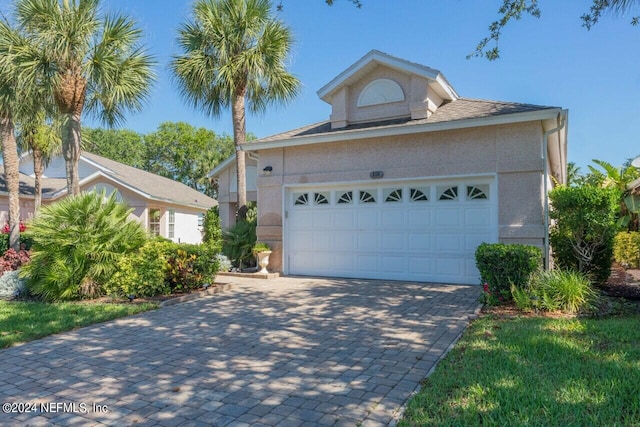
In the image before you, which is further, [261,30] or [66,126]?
[261,30]

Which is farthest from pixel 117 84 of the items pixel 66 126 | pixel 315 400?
pixel 315 400

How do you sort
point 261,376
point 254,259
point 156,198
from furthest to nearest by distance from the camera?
1. point 156,198
2. point 254,259
3. point 261,376

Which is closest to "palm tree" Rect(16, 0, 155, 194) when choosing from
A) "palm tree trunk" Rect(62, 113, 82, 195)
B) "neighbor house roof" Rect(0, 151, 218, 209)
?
"palm tree trunk" Rect(62, 113, 82, 195)

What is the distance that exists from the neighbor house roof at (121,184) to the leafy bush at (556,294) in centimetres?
1806

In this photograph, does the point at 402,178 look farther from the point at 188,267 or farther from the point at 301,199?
the point at 188,267

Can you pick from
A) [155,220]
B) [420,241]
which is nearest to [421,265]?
→ [420,241]

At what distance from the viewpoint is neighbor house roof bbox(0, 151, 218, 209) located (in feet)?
67.8

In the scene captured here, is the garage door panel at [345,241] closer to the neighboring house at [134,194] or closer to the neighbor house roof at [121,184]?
the neighboring house at [134,194]

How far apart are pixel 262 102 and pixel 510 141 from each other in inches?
371

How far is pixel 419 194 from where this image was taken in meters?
10.6

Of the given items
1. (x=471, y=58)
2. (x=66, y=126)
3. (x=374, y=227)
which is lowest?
(x=374, y=227)

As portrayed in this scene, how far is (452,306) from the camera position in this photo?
745cm

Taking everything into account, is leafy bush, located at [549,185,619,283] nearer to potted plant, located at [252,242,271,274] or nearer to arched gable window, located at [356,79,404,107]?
arched gable window, located at [356,79,404,107]

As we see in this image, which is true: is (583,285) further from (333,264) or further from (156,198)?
(156,198)
